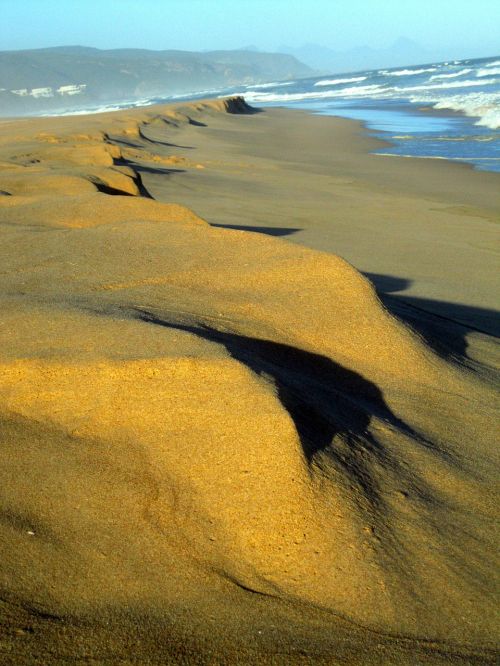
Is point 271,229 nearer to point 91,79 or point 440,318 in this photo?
point 440,318

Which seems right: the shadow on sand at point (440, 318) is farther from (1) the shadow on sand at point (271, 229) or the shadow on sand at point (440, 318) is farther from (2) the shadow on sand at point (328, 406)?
(1) the shadow on sand at point (271, 229)

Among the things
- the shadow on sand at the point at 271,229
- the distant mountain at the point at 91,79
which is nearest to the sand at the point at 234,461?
the shadow on sand at the point at 271,229

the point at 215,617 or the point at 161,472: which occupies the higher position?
the point at 161,472

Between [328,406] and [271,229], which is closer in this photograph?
[328,406]

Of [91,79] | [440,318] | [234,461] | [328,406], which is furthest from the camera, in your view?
[91,79]

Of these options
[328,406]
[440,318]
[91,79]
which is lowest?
[440,318]

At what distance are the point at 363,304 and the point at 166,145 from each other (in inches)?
530

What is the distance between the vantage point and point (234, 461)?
2.24m

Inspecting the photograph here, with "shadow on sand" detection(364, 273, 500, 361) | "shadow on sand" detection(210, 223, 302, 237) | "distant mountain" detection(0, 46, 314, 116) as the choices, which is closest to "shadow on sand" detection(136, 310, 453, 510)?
"shadow on sand" detection(364, 273, 500, 361)

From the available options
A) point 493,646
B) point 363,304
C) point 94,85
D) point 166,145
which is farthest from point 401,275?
point 94,85

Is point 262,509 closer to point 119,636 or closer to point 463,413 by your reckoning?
point 119,636

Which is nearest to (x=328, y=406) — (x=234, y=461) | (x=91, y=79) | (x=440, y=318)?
(x=234, y=461)

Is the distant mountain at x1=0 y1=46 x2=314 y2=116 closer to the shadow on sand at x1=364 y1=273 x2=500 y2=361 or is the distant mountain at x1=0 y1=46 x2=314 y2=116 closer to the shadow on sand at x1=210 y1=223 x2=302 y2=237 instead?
the shadow on sand at x1=210 y1=223 x2=302 y2=237

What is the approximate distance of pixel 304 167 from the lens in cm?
1410
